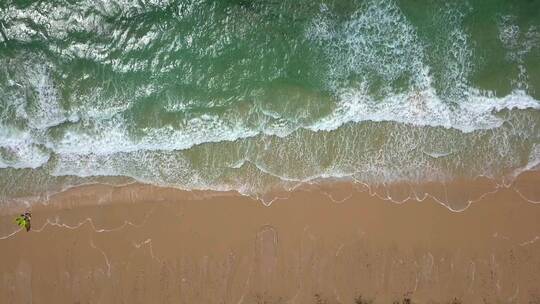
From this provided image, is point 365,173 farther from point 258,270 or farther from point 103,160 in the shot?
point 103,160

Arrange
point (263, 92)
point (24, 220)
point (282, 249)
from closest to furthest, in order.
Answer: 1. point (282, 249)
2. point (24, 220)
3. point (263, 92)

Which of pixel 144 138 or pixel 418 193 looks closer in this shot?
pixel 418 193

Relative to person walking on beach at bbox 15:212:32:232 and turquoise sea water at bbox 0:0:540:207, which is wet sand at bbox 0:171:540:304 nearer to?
person walking on beach at bbox 15:212:32:232

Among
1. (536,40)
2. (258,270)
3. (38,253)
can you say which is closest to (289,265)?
(258,270)

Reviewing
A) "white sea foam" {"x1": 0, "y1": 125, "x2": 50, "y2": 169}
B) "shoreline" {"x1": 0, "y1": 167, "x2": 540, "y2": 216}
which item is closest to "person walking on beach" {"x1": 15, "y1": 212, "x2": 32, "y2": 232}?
"white sea foam" {"x1": 0, "y1": 125, "x2": 50, "y2": 169}

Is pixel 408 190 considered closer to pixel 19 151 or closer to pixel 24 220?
pixel 24 220

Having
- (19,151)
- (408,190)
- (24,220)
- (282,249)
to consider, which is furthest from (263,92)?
(24,220)
